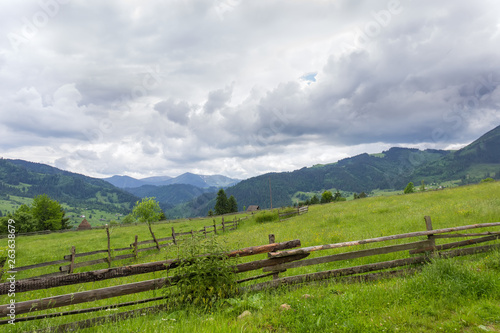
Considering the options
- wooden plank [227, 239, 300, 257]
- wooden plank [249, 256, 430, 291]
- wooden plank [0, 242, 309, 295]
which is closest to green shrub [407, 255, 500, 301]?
wooden plank [249, 256, 430, 291]

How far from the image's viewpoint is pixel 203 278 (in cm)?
586

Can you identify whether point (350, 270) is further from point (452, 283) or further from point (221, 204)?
point (221, 204)

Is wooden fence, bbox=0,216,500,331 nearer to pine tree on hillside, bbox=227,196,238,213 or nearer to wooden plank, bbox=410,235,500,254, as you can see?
wooden plank, bbox=410,235,500,254

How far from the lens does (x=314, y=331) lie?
4.51m

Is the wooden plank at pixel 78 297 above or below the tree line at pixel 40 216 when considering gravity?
below

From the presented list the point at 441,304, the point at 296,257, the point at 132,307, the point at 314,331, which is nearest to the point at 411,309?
the point at 441,304

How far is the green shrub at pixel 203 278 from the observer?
5.80 m

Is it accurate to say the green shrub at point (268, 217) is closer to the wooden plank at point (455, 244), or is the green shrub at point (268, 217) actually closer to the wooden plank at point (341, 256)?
the wooden plank at point (455, 244)

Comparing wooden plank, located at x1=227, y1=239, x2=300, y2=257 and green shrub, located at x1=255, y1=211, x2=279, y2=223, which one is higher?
wooden plank, located at x1=227, y1=239, x2=300, y2=257

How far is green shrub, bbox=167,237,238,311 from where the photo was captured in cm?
580

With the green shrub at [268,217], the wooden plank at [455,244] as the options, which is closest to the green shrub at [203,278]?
the wooden plank at [455,244]

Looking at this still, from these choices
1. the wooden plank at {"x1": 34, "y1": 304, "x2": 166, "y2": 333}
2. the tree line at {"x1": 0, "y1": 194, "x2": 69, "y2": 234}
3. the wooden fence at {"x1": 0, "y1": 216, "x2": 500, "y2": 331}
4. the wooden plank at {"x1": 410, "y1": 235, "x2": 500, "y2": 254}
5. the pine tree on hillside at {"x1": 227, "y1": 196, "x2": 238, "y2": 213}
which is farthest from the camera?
the pine tree on hillside at {"x1": 227, "y1": 196, "x2": 238, "y2": 213}

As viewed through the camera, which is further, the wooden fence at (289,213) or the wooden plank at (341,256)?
the wooden fence at (289,213)

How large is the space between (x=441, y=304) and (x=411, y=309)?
731 mm
